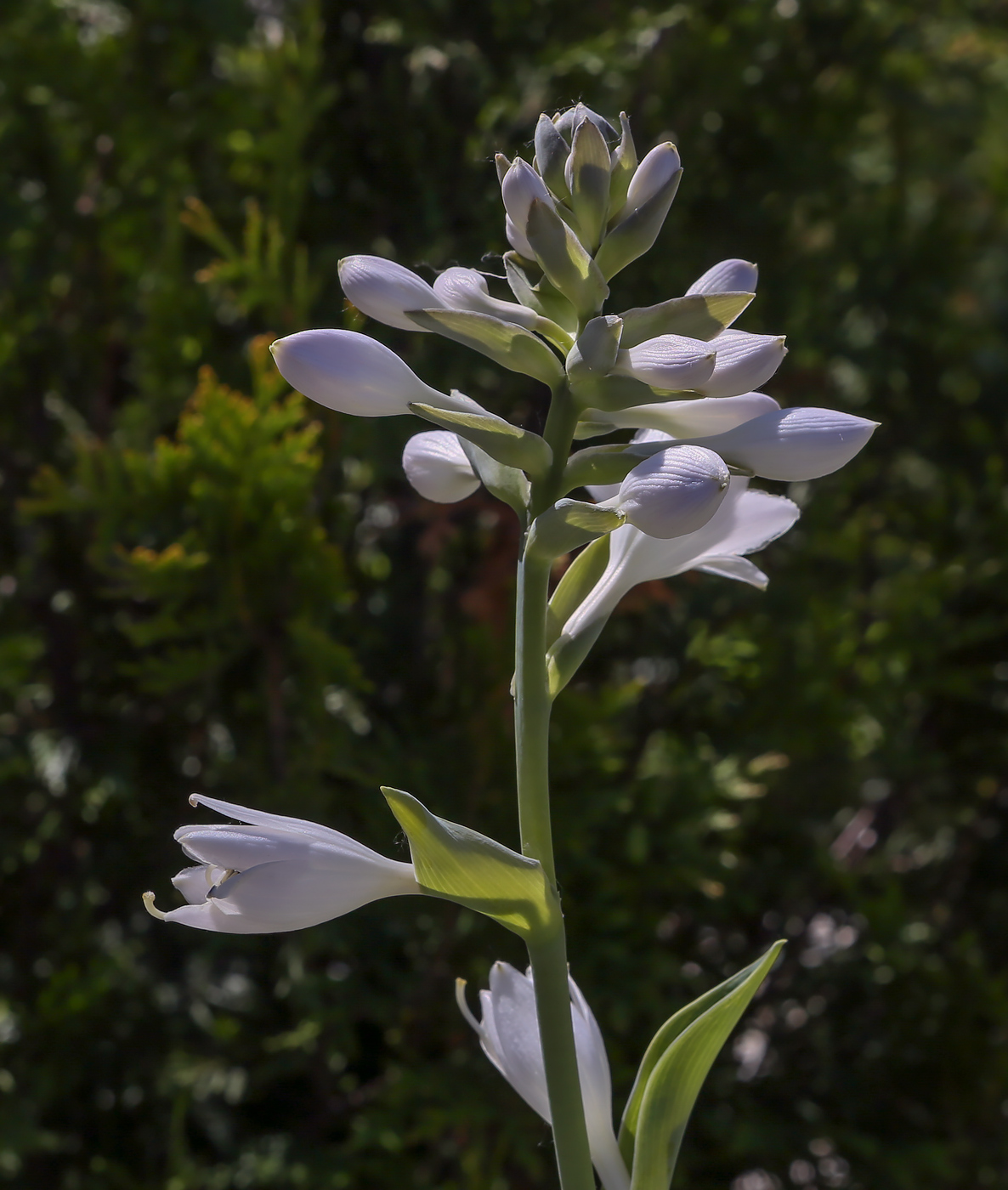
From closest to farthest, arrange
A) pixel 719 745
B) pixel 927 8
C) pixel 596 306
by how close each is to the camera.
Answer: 1. pixel 596 306
2. pixel 719 745
3. pixel 927 8

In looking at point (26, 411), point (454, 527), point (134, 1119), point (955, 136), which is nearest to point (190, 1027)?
point (134, 1119)

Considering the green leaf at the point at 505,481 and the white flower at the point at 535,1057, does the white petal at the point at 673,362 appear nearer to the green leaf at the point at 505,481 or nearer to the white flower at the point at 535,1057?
the green leaf at the point at 505,481

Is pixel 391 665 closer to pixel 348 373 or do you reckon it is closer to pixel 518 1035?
pixel 518 1035

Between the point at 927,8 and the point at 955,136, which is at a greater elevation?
the point at 927,8

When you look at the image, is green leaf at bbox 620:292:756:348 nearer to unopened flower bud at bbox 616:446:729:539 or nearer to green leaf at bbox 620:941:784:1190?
unopened flower bud at bbox 616:446:729:539

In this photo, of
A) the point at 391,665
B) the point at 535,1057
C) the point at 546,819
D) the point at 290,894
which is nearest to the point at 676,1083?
the point at 535,1057

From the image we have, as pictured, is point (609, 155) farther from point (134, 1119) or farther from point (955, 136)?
point (955, 136)

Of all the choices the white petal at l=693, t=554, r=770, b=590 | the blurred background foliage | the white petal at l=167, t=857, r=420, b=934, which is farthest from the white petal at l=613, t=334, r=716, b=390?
the blurred background foliage
